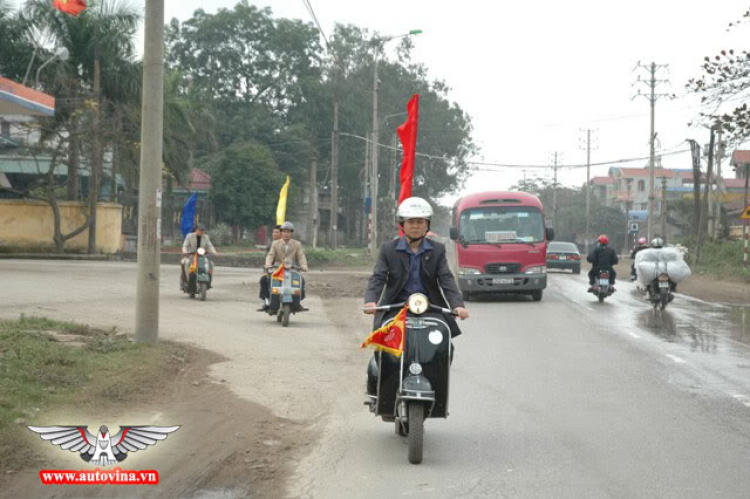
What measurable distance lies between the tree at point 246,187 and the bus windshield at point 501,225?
1365 inches

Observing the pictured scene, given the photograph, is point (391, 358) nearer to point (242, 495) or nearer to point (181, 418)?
point (242, 495)

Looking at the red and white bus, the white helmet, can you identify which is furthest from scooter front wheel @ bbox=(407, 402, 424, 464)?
the red and white bus

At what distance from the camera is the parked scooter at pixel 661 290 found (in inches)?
798

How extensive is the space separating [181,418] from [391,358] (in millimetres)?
2098

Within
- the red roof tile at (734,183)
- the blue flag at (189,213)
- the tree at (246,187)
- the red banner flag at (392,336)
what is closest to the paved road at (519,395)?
the red banner flag at (392,336)

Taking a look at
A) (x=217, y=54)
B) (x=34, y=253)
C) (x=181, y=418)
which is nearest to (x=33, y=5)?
(x=34, y=253)

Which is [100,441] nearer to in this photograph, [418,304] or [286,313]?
[418,304]

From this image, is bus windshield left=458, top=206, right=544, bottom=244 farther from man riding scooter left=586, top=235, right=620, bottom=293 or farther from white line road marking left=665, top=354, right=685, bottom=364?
white line road marking left=665, top=354, right=685, bottom=364

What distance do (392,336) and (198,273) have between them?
1376 centimetres

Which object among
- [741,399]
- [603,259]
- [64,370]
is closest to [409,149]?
[603,259]

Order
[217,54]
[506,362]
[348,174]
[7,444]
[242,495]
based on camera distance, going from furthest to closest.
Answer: [348,174] < [217,54] < [506,362] < [7,444] < [242,495]

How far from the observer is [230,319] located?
54.2ft

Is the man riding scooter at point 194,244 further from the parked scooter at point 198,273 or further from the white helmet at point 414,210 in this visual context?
the white helmet at point 414,210

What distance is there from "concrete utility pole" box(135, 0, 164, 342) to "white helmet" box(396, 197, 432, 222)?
4896mm
